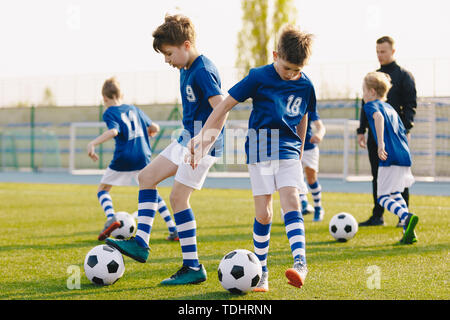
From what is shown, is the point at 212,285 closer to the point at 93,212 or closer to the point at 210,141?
the point at 210,141

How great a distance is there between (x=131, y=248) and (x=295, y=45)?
1747mm

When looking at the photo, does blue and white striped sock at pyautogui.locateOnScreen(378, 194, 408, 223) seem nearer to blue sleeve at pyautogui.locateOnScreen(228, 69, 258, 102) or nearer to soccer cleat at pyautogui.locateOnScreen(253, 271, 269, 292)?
soccer cleat at pyautogui.locateOnScreen(253, 271, 269, 292)

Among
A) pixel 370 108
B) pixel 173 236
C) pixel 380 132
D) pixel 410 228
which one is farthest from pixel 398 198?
pixel 173 236

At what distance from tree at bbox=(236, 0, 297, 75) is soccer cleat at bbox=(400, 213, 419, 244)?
2287cm

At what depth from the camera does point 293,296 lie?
347cm

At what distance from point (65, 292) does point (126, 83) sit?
83.0 ft

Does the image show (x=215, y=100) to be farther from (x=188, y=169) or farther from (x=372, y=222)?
(x=372, y=222)

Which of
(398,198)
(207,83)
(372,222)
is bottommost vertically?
(372,222)

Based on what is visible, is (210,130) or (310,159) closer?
(210,130)

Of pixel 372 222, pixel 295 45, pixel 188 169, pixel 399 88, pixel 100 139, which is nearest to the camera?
pixel 295 45

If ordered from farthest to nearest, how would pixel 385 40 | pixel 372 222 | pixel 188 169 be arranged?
pixel 372 222, pixel 385 40, pixel 188 169

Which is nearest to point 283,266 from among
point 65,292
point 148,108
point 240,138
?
point 65,292

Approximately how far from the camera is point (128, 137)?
607cm

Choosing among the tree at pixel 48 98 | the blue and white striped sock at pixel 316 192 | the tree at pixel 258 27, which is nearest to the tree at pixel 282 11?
the tree at pixel 258 27
